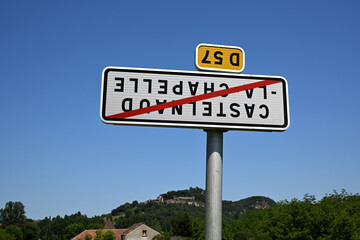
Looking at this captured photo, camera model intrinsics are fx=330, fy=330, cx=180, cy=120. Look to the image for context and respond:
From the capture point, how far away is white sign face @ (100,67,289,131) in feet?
10.2

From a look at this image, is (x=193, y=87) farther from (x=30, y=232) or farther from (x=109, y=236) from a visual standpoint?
(x=30, y=232)

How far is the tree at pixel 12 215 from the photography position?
137 metres

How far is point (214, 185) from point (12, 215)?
515 ft

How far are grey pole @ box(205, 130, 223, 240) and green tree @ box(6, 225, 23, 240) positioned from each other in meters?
126

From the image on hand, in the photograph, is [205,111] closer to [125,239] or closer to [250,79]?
[250,79]

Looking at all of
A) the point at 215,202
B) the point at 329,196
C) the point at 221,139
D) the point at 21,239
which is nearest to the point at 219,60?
the point at 221,139

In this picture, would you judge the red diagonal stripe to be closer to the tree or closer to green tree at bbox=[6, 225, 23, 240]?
green tree at bbox=[6, 225, 23, 240]

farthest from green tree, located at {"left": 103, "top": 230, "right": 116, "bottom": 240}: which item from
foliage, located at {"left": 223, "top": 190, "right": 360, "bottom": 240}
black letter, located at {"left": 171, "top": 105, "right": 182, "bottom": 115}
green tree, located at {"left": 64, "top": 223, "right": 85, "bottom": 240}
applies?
black letter, located at {"left": 171, "top": 105, "right": 182, "bottom": 115}

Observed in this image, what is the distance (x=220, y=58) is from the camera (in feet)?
10.8

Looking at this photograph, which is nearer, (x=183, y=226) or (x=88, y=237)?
(x=183, y=226)

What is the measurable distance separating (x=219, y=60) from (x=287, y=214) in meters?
52.3

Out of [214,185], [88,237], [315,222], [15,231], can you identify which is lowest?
[15,231]

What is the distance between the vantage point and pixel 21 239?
383 feet

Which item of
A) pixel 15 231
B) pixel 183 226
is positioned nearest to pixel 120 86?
pixel 183 226
